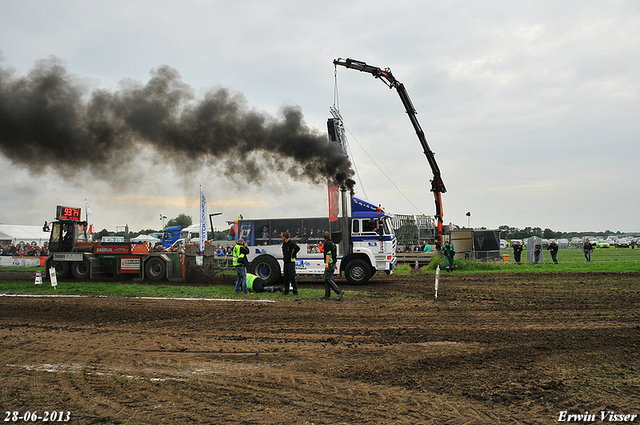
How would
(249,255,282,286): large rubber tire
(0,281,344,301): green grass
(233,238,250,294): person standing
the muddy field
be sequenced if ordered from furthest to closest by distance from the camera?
(249,255,282,286): large rubber tire
(233,238,250,294): person standing
(0,281,344,301): green grass
the muddy field

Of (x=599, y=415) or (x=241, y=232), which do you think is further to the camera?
(x=241, y=232)

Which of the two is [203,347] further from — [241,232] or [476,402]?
[241,232]

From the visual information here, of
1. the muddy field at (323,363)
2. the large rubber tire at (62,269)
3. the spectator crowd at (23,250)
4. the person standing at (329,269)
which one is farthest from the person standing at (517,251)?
the spectator crowd at (23,250)

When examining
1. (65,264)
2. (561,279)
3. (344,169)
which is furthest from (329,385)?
(65,264)

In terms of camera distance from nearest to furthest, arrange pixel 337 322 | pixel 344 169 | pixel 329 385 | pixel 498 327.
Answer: pixel 329 385
pixel 498 327
pixel 337 322
pixel 344 169

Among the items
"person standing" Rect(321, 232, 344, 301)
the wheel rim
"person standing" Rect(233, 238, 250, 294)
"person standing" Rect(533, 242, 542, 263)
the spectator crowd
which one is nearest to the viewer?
"person standing" Rect(321, 232, 344, 301)

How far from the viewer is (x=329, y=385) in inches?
193

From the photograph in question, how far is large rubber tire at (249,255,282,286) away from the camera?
1580 centimetres

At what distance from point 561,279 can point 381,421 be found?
52.9 ft

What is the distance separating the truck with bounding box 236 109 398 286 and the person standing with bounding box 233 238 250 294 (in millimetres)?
2246

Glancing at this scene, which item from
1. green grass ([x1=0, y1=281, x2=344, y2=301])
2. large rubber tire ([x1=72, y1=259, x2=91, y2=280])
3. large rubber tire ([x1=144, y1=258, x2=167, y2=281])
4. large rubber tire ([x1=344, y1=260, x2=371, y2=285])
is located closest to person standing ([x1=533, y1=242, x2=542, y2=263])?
large rubber tire ([x1=344, y1=260, x2=371, y2=285])

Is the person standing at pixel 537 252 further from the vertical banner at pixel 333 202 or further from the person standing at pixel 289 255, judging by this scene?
the person standing at pixel 289 255

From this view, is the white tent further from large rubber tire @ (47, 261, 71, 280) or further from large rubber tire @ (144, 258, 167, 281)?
large rubber tire @ (144, 258, 167, 281)

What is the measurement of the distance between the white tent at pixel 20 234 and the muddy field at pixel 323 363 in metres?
33.0
